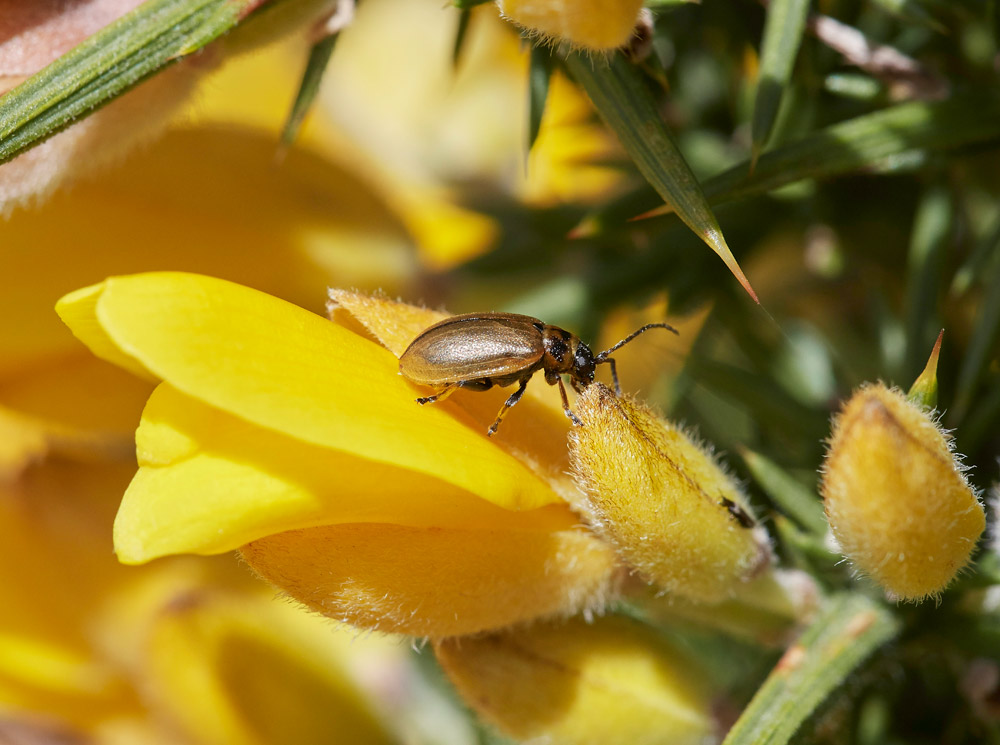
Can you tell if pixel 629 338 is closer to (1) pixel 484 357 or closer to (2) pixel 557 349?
(2) pixel 557 349

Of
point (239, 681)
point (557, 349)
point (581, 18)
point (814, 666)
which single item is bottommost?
point (239, 681)

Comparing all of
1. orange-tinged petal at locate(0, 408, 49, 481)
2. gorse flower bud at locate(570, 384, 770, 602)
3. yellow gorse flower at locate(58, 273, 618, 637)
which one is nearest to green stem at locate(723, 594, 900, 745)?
gorse flower bud at locate(570, 384, 770, 602)

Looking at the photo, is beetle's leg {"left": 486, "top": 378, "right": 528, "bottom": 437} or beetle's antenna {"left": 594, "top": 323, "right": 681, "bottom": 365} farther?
beetle's antenna {"left": 594, "top": 323, "right": 681, "bottom": 365}

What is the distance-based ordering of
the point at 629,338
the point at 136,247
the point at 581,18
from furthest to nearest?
the point at 629,338 → the point at 136,247 → the point at 581,18

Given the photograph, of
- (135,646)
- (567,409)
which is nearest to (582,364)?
(567,409)

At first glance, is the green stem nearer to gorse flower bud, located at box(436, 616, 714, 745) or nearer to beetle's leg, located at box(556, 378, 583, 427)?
gorse flower bud, located at box(436, 616, 714, 745)
